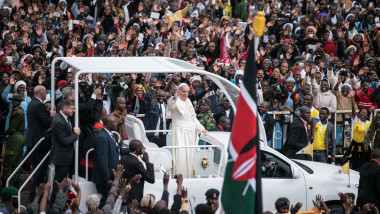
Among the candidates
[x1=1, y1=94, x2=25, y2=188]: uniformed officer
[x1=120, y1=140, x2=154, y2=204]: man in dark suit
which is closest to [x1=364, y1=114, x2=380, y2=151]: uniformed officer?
[x1=120, y1=140, x2=154, y2=204]: man in dark suit

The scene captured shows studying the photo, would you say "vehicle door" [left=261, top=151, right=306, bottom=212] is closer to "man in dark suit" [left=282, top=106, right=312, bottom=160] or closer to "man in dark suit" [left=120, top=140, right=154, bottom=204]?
"man in dark suit" [left=120, top=140, right=154, bottom=204]

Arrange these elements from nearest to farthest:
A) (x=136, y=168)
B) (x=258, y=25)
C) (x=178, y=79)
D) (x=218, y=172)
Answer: (x=258, y=25) → (x=136, y=168) → (x=218, y=172) → (x=178, y=79)

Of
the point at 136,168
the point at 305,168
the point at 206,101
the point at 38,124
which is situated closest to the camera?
the point at 136,168

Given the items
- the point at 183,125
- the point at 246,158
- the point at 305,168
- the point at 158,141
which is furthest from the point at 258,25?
the point at 158,141

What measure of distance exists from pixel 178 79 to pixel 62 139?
5.46m

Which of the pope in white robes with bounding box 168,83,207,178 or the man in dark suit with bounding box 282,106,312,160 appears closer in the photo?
the pope in white robes with bounding box 168,83,207,178

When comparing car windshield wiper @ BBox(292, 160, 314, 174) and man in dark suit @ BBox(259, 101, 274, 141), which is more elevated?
man in dark suit @ BBox(259, 101, 274, 141)

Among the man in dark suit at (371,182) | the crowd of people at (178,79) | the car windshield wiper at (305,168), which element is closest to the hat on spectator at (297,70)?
the crowd of people at (178,79)

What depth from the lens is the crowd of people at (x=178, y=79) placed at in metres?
11.2

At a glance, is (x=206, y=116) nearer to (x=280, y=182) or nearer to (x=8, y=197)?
(x=280, y=182)

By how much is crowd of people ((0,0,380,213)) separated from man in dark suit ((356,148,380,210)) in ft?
9.21

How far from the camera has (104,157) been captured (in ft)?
33.3

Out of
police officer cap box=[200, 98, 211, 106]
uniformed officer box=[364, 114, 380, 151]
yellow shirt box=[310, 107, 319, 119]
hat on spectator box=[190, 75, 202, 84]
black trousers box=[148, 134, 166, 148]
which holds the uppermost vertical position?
hat on spectator box=[190, 75, 202, 84]

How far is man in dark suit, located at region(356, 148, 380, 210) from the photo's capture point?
9609 mm
